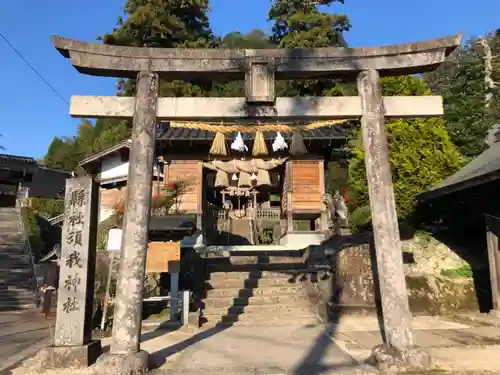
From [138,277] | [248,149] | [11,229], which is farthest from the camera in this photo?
[11,229]

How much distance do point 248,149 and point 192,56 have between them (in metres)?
11.9

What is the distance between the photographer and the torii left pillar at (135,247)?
5.37 m

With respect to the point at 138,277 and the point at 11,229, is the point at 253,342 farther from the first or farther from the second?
the point at 11,229

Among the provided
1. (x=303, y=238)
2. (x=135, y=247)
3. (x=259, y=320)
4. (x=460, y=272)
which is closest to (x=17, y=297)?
(x=259, y=320)

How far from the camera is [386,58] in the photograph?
6566 mm

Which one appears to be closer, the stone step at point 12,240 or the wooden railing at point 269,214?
the stone step at point 12,240

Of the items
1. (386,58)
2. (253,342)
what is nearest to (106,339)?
(253,342)

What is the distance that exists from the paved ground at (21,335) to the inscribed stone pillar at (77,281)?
1064 mm

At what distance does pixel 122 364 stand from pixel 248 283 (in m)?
6.31

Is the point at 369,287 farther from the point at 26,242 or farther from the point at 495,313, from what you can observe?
the point at 26,242

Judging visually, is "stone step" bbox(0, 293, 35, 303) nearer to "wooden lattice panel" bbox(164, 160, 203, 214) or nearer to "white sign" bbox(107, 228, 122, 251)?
"wooden lattice panel" bbox(164, 160, 203, 214)

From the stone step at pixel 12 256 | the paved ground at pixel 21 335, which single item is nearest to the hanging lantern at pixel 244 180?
the paved ground at pixel 21 335

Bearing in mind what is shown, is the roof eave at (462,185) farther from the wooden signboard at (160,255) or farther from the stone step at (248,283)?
the wooden signboard at (160,255)

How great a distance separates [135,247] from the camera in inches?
226
